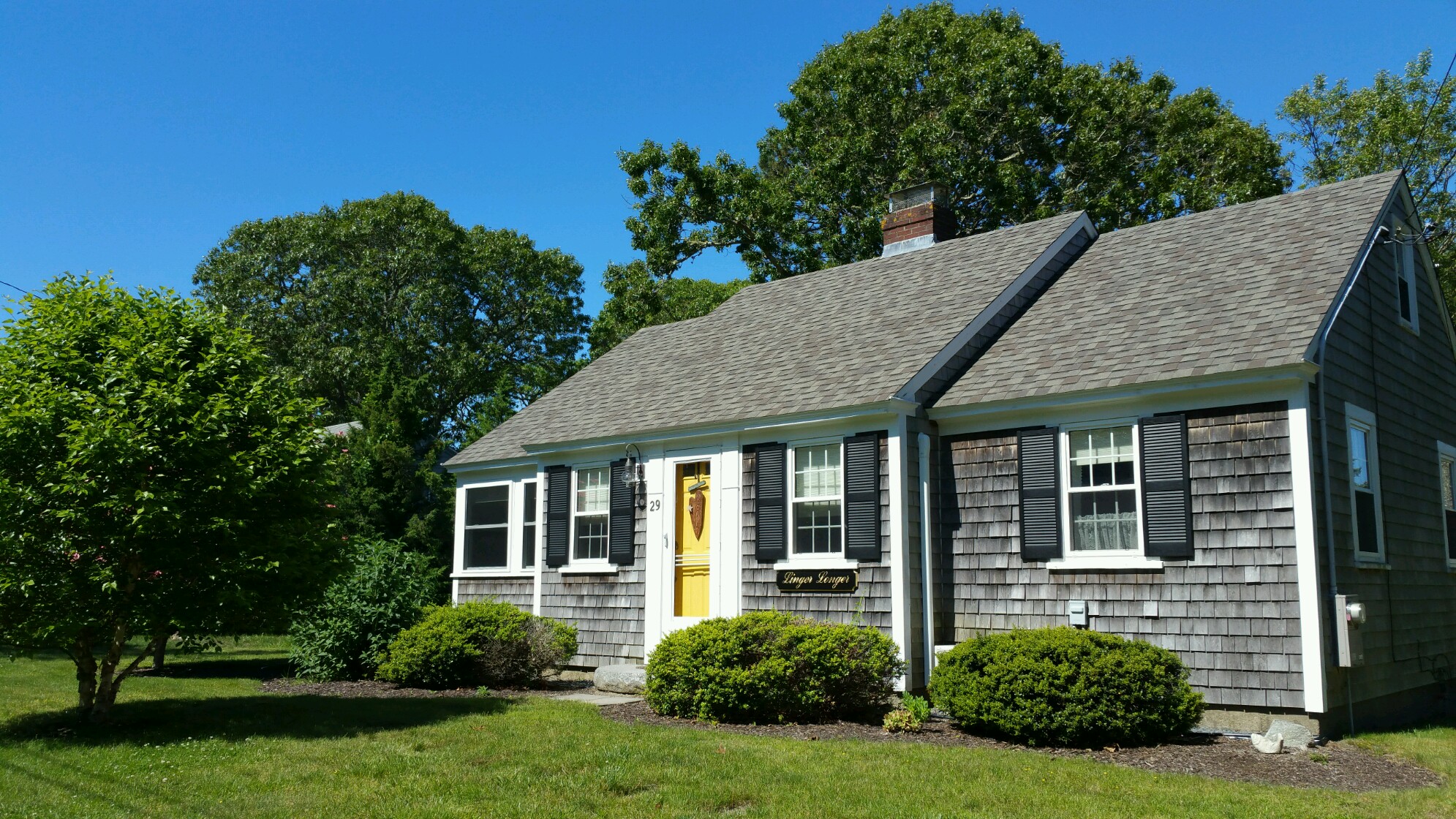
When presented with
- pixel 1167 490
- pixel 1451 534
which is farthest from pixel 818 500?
pixel 1451 534

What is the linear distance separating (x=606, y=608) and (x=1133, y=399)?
7344 mm

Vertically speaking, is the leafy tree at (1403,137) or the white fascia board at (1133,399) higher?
the leafy tree at (1403,137)

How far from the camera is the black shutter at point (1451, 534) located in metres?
12.7

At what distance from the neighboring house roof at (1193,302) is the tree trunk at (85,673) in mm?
8921

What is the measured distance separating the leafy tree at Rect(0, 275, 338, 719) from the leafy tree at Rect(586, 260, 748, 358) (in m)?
17.6

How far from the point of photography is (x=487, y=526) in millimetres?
16953

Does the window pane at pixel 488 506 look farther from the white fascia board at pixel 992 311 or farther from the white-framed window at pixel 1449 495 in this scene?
the white-framed window at pixel 1449 495

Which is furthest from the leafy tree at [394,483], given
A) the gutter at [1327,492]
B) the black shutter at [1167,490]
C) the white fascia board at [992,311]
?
the gutter at [1327,492]

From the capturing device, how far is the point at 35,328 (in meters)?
9.98

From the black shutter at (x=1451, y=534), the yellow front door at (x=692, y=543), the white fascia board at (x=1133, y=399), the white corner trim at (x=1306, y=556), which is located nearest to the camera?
the white corner trim at (x=1306, y=556)

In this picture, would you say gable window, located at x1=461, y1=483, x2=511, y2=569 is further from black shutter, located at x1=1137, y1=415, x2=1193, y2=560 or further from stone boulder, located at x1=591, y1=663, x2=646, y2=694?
black shutter, located at x1=1137, y1=415, x2=1193, y2=560

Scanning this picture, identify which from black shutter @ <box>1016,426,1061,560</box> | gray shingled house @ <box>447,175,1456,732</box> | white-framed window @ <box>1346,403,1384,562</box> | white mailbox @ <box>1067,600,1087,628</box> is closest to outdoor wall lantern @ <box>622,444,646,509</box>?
gray shingled house @ <box>447,175,1456,732</box>

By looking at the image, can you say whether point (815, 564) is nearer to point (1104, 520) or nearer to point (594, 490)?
point (1104, 520)

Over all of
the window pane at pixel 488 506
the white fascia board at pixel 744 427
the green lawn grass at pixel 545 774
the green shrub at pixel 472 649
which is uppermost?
the white fascia board at pixel 744 427
